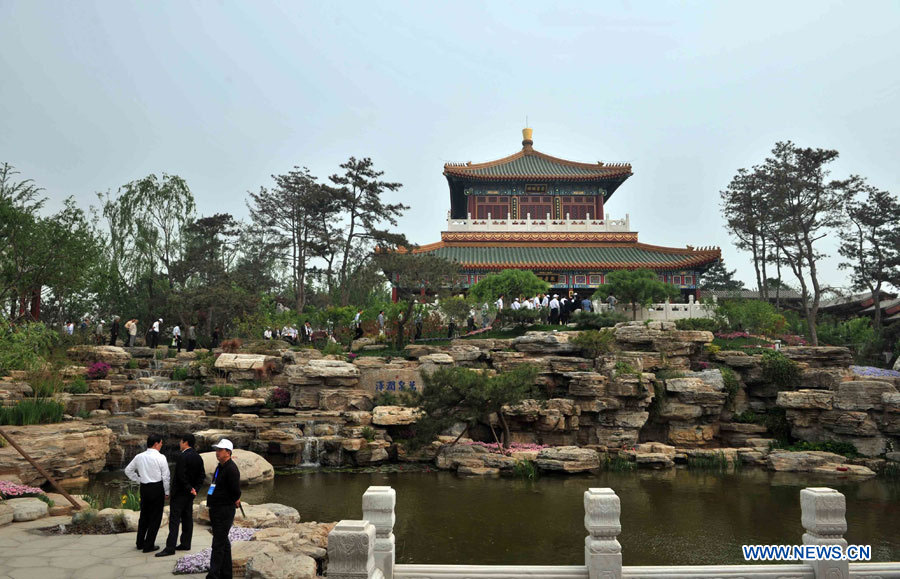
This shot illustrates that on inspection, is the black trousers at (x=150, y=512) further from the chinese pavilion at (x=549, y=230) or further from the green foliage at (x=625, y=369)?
the chinese pavilion at (x=549, y=230)

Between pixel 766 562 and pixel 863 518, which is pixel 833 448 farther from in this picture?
pixel 766 562

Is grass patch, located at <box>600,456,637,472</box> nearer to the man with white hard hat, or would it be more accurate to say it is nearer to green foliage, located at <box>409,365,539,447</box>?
green foliage, located at <box>409,365,539,447</box>

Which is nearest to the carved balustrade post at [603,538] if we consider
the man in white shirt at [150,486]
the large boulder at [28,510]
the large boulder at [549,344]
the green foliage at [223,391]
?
the man in white shirt at [150,486]

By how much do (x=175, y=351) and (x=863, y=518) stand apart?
22.0 metres

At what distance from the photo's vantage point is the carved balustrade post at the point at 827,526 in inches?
216

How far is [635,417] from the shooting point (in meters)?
17.4

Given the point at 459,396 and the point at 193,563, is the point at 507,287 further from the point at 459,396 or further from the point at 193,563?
the point at 193,563

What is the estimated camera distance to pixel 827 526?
18.2 feet

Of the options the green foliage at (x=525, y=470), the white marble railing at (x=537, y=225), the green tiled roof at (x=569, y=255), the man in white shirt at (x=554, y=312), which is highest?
the white marble railing at (x=537, y=225)

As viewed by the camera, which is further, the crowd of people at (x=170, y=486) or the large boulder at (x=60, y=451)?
the large boulder at (x=60, y=451)

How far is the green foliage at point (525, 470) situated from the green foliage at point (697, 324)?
12.1 metres

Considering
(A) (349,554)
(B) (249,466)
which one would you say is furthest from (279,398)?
(A) (349,554)

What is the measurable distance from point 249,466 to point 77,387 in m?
7.87

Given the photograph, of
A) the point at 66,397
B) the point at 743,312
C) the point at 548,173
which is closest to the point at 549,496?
the point at 66,397
